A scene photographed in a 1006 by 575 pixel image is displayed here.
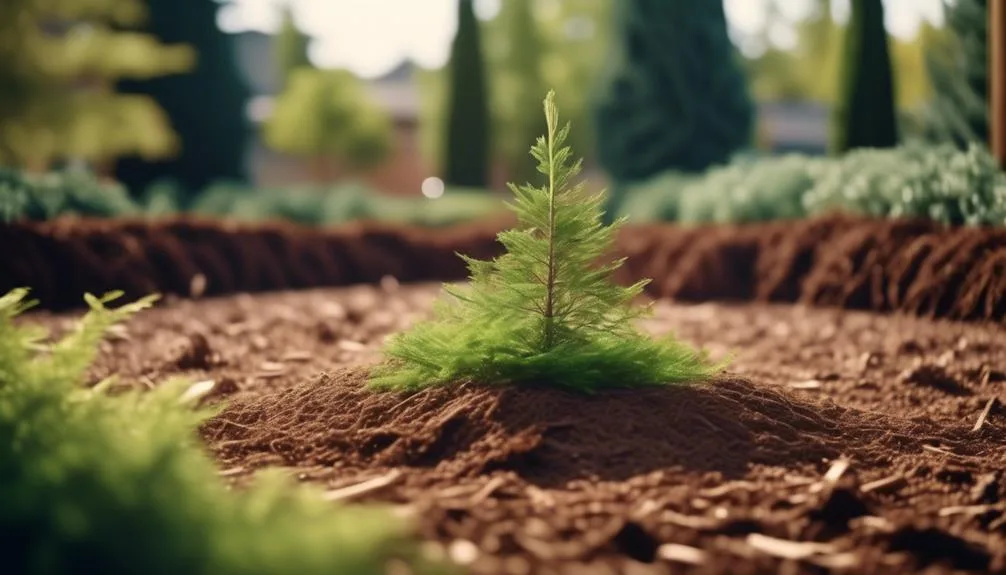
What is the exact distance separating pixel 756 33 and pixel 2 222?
35.0m

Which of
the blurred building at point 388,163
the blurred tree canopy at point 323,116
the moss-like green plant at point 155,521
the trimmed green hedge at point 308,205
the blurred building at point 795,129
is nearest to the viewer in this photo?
the moss-like green plant at point 155,521

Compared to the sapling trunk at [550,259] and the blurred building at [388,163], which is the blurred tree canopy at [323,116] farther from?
the sapling trunk at [550,259]

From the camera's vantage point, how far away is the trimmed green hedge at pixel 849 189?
553 cm

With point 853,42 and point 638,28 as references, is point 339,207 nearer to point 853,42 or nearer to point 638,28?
point 638,28

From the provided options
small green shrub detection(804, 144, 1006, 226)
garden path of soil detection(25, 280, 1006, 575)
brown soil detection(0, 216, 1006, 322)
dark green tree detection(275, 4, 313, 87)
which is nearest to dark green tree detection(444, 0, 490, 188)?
brown soil detection(0, 216, 1006, 322)

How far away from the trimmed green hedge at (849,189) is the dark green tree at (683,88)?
4.01 feet

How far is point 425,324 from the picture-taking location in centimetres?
306

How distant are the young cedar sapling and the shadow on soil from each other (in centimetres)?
7

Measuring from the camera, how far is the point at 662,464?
2471 millimetres

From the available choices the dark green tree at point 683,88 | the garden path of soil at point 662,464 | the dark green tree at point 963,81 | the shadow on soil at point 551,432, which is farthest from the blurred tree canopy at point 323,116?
the shadow on soil at point 551,432

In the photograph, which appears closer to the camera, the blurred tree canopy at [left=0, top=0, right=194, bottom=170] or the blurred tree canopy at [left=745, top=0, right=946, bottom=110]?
the blurred tree canopy at [left=0, top=0, right=194, bottom=170]

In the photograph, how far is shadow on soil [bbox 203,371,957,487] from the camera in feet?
8.15

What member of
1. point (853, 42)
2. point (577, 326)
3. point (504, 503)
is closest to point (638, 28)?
point (853, 42)

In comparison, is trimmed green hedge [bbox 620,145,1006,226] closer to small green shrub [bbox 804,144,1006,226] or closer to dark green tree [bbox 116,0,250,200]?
small green shrub [bbox 804,144,1006,226]
